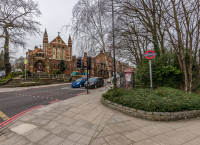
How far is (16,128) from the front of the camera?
10.7ft

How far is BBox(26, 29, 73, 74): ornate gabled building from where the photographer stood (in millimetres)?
31125

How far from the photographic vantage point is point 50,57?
3466 cm

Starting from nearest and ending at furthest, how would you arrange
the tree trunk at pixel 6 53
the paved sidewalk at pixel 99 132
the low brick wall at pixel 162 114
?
the paved sidewalk at pixel 99 132 → the low brick wall at pixel 162 114 → the tree trunk at pixel 6 53

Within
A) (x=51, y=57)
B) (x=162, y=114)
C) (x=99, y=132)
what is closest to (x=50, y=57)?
(x=51, y=57)

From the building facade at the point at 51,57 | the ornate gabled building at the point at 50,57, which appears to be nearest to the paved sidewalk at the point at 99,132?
the building facade at the point at 51,57

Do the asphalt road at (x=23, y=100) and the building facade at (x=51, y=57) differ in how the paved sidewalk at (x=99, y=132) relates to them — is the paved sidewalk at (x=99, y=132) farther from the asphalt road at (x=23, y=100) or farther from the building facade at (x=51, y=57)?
the building facade at (x=51, y=57)

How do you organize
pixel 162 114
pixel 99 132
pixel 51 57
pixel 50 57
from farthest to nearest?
pixel 51 57 < pixel 50 57 < pixel 162 114 < pixel 99 132

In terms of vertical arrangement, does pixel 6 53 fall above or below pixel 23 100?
above

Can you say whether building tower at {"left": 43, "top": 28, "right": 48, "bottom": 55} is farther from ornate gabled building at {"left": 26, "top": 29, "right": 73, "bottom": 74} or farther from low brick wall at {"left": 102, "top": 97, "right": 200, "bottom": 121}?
low brick wall at {"left": 102, "top": 97, "right": 200, "bottom": 121}

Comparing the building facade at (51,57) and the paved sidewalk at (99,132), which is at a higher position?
the building facade at (51,57)

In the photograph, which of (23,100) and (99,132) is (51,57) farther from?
(99,132)


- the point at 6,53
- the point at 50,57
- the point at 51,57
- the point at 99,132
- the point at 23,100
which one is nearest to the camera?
the point at 99,132

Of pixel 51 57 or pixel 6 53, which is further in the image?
pixel 51 57

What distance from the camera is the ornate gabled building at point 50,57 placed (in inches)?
1225
